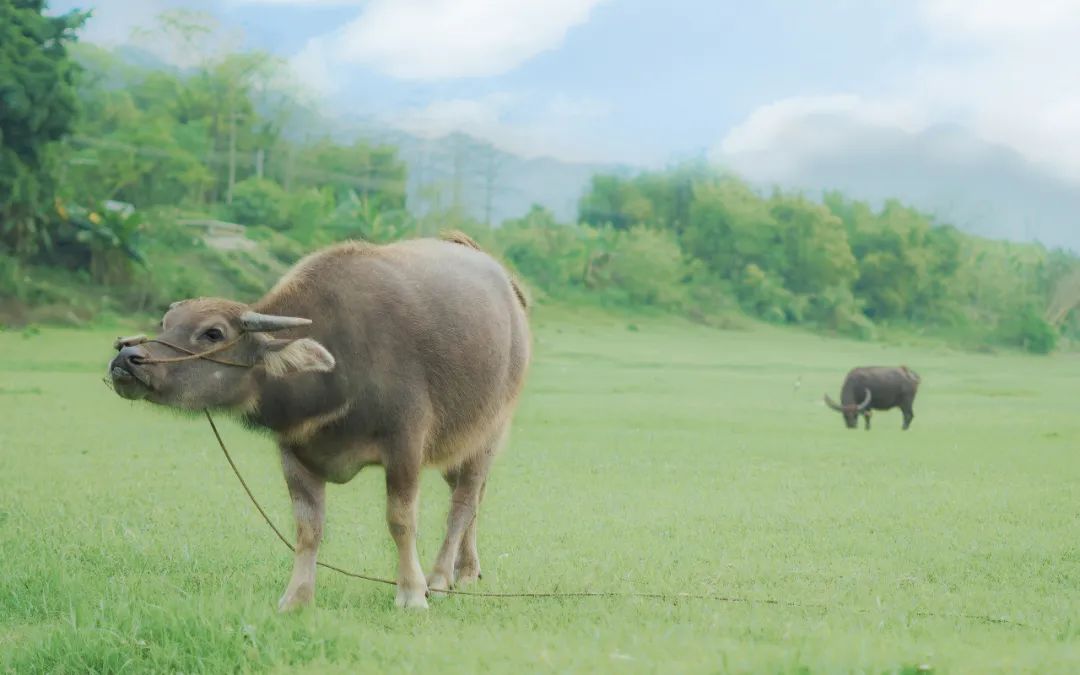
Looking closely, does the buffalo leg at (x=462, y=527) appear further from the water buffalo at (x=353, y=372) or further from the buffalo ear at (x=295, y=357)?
Result: the buffalo ear at (x=295, y=357)

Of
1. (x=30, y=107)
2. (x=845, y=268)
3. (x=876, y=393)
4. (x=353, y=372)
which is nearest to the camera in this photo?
(x=353, y=372)

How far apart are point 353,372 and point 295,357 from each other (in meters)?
0.30

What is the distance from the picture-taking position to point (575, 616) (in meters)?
5.06

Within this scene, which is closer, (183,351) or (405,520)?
(183,351)

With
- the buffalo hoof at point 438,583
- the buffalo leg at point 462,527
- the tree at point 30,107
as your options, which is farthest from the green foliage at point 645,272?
the buffalo hoof at point 438,583

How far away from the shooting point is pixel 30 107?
23.8 meters

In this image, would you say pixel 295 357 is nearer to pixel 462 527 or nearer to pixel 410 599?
pixel 410 599

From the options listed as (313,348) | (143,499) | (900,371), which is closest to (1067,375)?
(900,371)

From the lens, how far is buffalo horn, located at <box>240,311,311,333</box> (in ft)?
15.4

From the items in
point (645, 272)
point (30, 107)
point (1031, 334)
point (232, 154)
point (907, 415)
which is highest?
point (30, 107)

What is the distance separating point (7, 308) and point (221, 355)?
2138cm

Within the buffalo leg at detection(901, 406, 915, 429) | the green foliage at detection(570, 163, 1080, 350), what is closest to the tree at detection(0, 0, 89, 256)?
the buffalo leg at detection(901, 406, 915, 429)

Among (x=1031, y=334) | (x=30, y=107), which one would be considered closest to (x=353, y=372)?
(x=30, y=107)

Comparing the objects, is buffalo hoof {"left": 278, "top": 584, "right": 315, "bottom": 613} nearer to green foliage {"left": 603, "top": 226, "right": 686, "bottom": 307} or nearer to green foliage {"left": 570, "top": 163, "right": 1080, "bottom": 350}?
green foliage {"left": 603, "top": 226, "right": 686, "bottom": 307}
